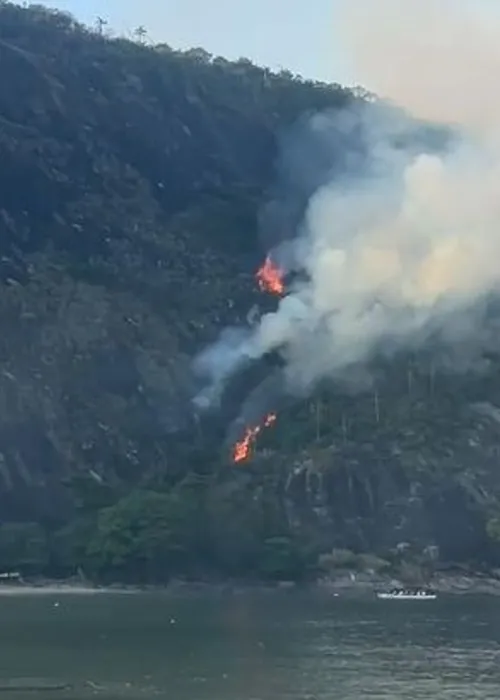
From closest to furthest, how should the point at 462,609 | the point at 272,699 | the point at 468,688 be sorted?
the point at 272,699 → the point at 468,688 → the point at 462,609

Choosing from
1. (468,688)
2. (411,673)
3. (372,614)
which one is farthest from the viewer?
(372,614)

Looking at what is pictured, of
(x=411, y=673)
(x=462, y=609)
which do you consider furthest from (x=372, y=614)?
(x=411, y=673)

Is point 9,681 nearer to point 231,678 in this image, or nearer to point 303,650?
point 231,678

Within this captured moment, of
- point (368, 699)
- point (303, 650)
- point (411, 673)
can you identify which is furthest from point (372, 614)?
point (368, 699)

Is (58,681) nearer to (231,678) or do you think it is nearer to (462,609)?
(231,678)

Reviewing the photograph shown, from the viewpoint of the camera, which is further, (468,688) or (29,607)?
(29,607)

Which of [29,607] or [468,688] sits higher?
[29,607]

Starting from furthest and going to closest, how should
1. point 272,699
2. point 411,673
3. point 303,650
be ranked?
point 303,650
point 411,673
point 272,699
